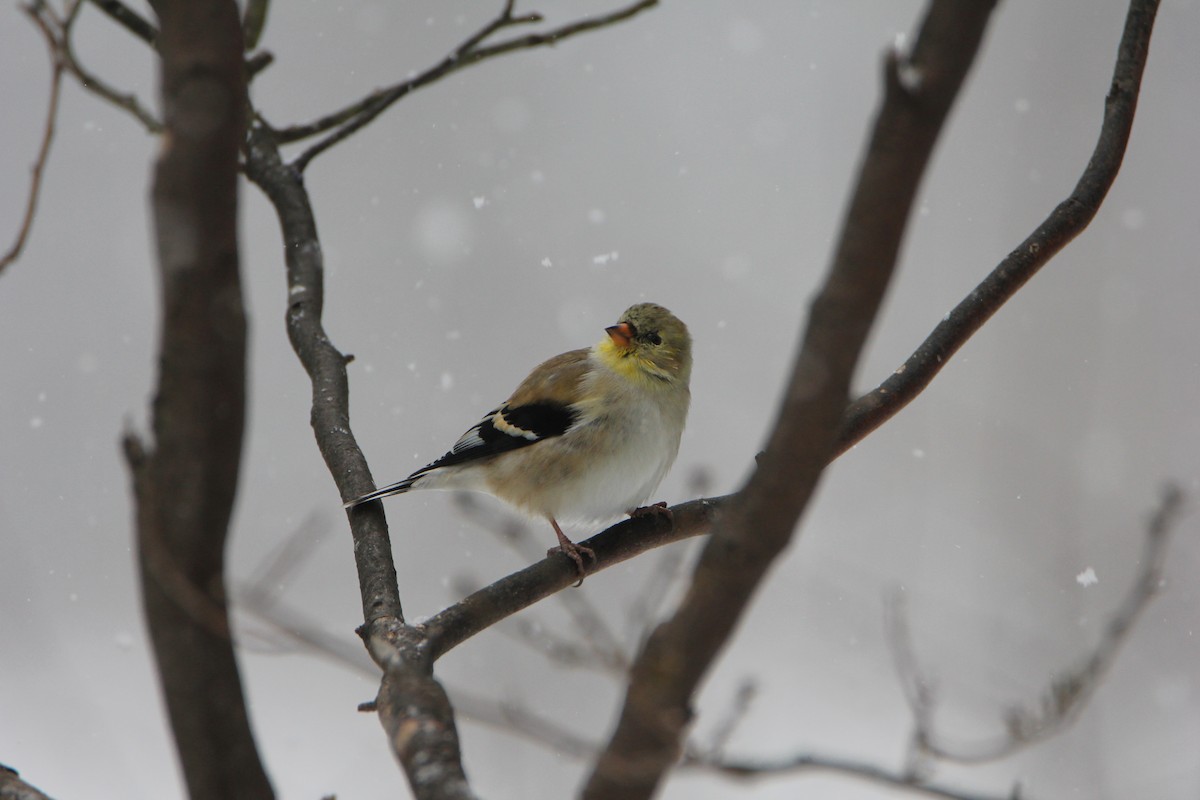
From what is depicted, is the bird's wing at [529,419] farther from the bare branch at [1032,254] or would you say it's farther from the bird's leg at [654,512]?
the bare branch at [1032,254]

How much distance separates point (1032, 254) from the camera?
2.09 meters

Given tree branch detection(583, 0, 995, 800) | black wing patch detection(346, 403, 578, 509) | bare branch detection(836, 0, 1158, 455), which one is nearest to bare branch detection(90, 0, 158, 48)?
black wing patch detection(346, 403, 578, 509)

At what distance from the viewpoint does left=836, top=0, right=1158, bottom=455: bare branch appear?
82.4 inches

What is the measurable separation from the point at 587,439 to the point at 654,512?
334 mm

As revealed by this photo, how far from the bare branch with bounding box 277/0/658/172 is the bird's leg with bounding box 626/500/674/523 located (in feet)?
3.79

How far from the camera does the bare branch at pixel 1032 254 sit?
2.09 m

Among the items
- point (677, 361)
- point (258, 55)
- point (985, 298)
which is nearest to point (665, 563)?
point (985, 298)

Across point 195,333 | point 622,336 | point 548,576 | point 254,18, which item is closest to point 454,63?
point 254,18

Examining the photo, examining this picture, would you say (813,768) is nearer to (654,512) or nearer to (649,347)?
(654,512)

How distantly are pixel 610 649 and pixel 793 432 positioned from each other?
0.51 metres

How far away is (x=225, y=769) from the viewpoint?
3.43 feet

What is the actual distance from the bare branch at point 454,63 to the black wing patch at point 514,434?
0.89 m

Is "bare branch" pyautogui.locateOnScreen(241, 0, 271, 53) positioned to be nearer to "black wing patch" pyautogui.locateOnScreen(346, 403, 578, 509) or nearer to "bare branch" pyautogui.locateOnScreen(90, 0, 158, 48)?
"bare branch" pyautogui.locateOnScreen(90, 0, 158, 48)

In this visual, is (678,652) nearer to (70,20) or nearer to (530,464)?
(70,20)
